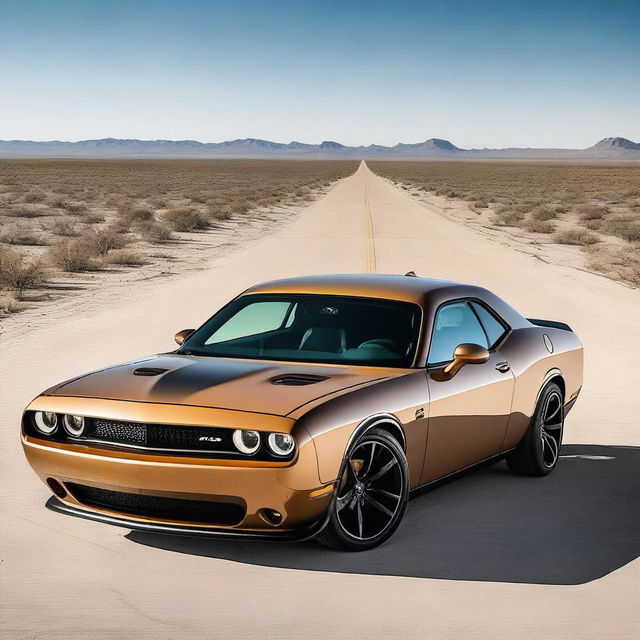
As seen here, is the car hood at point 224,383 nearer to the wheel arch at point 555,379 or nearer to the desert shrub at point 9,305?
the wheel arch at point 555,379

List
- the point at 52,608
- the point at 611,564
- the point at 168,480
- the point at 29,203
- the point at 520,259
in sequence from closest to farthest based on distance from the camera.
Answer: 1. the point at 52,608
2. the point at 168,480
3. the point at 611,564
4. the point at 520,259
5. the point at 29,203

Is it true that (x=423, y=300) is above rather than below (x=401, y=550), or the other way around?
above

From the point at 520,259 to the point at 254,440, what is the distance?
75.6 feet

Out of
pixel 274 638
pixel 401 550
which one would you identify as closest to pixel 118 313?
pixel 401 550

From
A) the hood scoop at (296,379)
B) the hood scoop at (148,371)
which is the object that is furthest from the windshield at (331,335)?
the hood scoop at (148,371)

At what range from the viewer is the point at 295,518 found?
5.29 metres

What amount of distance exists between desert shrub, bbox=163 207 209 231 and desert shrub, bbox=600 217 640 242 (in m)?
15.0

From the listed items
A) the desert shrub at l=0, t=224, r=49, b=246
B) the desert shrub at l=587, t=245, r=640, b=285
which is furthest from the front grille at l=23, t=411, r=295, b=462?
the desert shrub at l=0, t=224, r=49, b=246

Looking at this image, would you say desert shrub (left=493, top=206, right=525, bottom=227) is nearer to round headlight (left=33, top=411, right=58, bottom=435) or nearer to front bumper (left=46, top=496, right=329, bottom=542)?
round headlight (left=33, top=411, right=58, bottom=435)

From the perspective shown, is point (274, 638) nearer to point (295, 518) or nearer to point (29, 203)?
point (295, 518)

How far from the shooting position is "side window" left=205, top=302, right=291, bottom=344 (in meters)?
14.6

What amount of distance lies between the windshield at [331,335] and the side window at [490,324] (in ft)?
2.51

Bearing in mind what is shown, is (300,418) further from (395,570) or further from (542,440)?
(542,440)

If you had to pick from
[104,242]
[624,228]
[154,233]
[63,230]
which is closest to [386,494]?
[104,242]
